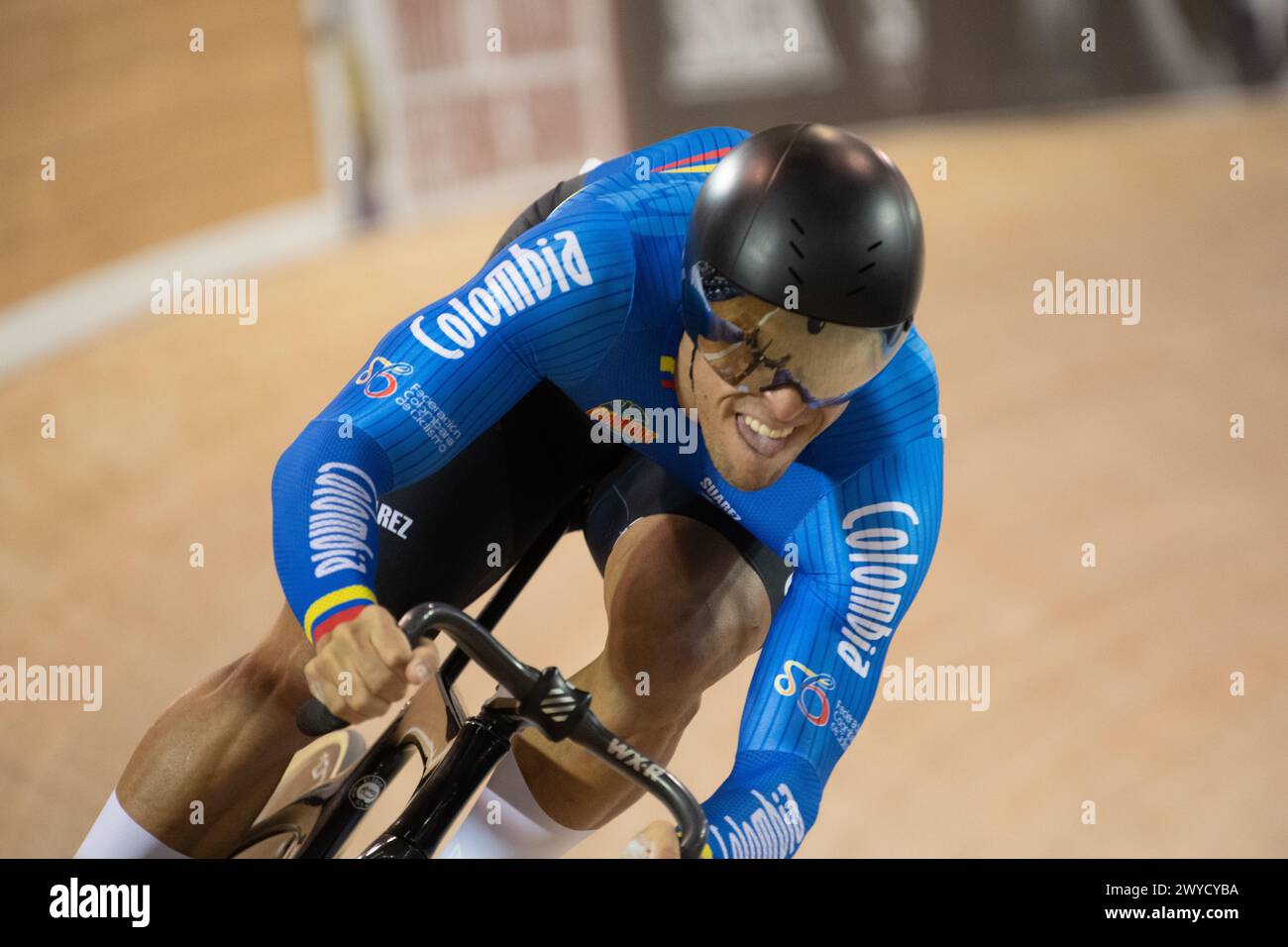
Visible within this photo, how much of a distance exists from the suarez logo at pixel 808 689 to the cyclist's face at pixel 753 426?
0.30 m

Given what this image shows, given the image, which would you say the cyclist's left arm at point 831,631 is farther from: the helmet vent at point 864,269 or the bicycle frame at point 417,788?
the helmet vent at point 864,269

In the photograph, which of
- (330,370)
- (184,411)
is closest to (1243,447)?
(330,370)

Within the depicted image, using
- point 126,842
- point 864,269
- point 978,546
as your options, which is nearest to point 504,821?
point 126,842

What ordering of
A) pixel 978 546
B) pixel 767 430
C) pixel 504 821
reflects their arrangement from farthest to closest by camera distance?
pixel 978 546, pixel 504 821, pixel 767 430

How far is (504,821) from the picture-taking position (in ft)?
8.21

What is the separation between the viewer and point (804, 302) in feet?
6.17

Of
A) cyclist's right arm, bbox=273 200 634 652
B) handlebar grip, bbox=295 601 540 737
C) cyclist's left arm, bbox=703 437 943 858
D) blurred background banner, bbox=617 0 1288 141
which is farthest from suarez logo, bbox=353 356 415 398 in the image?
blurred background banner, bbox=617 0 1288 141

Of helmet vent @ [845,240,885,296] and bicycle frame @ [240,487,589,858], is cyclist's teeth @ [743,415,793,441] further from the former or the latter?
bicycle frame @ [240,487,589,858]

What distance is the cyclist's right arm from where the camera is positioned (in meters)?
1.91

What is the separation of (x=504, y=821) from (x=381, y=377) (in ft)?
2.81

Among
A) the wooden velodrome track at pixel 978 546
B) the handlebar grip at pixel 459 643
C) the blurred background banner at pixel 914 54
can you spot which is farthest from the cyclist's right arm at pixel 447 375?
the blurred background banner at pixel 914 54

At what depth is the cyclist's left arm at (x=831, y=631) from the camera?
209cm

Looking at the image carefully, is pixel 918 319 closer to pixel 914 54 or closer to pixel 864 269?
pixel 914 54

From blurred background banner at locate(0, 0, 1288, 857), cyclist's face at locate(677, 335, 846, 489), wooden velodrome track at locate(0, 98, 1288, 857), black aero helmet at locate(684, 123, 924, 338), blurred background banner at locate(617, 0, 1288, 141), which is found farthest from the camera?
blurred background banner at locate(617, 0, 1288, 141)
